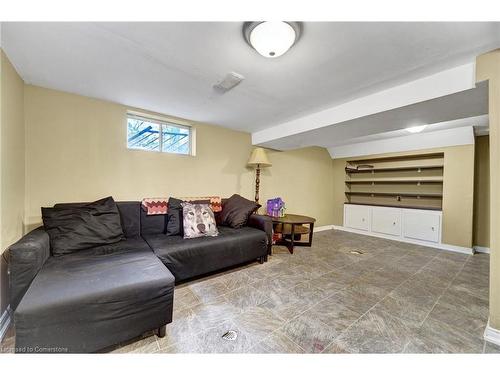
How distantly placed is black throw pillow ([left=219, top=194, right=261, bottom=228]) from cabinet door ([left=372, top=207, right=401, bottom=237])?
10.1 ft

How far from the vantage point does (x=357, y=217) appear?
15.6ft

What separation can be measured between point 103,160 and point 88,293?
1804 millimetres

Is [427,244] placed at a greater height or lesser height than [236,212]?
lesser

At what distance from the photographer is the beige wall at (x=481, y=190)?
3518 mm

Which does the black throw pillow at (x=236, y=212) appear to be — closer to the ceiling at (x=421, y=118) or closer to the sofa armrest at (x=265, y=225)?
the sofa armrest at (x=265, y=225)

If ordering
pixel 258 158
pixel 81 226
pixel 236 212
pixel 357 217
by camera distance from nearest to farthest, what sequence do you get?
pixel 81 226
pixel 236 212
pixel 258 158
pixel 357 217

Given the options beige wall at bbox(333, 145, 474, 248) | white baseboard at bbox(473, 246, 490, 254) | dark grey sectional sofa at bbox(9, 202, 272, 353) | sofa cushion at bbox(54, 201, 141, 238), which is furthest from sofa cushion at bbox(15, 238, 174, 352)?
white baseboard at bbox(473, 246, 490, 254)

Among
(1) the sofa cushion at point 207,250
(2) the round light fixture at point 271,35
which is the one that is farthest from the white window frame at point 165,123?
(2) the round light fixture at point 271,35

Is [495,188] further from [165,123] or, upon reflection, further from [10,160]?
[10,160]

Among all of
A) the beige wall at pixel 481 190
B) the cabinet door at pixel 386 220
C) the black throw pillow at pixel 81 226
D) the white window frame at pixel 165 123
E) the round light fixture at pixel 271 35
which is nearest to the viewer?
the round light fixture at pixel 271 35

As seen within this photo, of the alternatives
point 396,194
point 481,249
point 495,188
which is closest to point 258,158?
point 495,188

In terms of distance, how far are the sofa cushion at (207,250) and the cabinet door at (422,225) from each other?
128 inches

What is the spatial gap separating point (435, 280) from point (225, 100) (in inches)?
129
